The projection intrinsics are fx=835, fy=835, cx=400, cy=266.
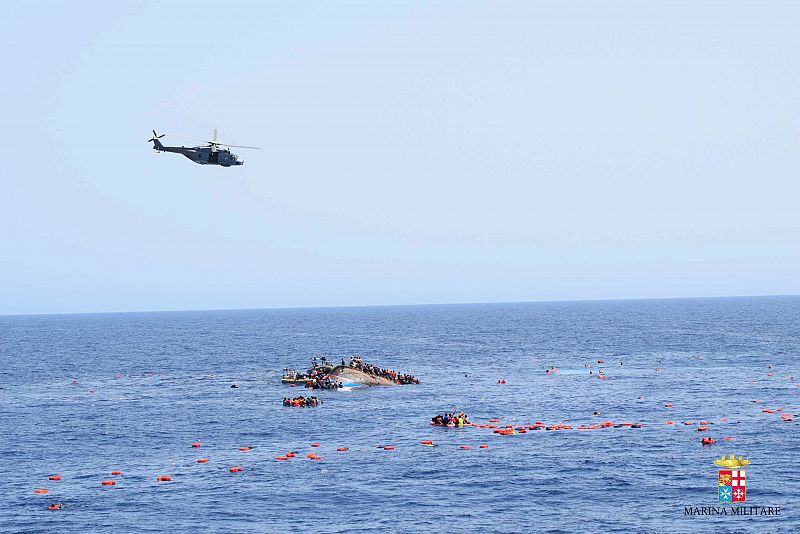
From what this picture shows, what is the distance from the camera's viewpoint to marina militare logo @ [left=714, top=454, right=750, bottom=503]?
2478 inches

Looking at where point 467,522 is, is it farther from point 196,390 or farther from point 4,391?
point 4,391

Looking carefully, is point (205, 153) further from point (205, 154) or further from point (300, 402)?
point (300, 402)

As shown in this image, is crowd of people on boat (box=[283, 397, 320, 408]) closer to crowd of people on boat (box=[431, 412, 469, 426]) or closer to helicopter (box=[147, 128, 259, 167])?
crowd of people on boat (box=[431, 412, 469, 426])

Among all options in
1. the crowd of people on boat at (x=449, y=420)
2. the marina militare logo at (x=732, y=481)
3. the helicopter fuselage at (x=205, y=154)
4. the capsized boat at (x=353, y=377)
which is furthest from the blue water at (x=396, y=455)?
the helicopter fuselage at (x=205, y=154)

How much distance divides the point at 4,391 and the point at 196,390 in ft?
105

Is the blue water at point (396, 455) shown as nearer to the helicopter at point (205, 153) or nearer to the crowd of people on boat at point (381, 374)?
the crowd of people on boat at point (381, 374)

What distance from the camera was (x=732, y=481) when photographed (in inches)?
2539

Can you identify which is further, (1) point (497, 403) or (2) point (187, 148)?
(1) point (497, 403)

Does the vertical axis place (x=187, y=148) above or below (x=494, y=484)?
above

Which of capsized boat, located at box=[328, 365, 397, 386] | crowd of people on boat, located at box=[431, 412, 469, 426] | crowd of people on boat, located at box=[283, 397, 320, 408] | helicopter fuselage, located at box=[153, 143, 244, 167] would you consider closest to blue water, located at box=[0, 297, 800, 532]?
crowd of people on boat, located at box=[283, 397, 320, 408]

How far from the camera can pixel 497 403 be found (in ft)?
369

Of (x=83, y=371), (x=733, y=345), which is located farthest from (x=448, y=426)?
(x=733, y=345)

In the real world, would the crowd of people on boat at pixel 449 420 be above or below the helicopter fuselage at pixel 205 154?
below

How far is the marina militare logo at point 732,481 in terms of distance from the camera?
62938 millimetres
